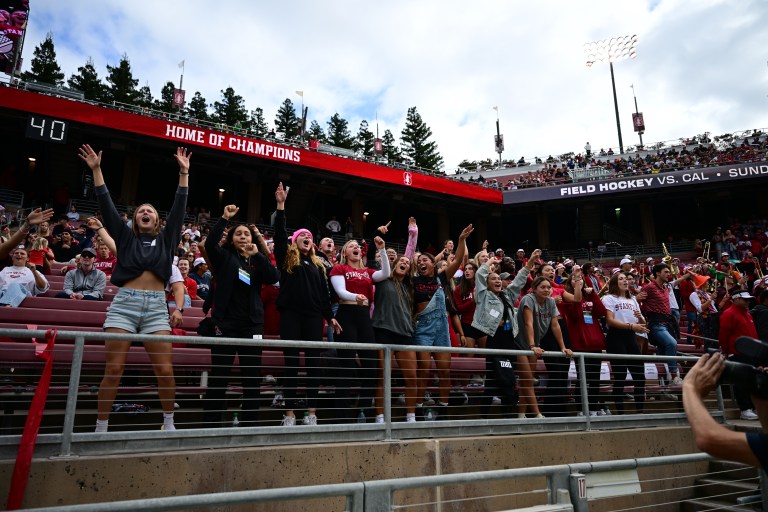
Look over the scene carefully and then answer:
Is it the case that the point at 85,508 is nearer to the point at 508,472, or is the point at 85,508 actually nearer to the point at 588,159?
the point at 508,472

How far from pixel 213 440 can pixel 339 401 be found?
1222 millimetres

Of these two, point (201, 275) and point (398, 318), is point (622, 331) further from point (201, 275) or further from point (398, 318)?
point (201, 275)

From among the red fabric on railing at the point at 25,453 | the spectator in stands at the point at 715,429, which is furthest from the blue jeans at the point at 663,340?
the red fabric on railing at the point at 25,453

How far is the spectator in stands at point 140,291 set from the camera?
3396 millimetres

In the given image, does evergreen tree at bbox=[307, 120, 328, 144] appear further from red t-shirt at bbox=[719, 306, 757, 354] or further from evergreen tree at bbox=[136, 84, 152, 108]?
red t-shirt at bbox=[719, 306, 757, 354]

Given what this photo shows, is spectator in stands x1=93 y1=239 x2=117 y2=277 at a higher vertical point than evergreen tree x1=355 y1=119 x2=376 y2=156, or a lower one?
lower

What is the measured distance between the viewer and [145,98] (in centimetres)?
3831

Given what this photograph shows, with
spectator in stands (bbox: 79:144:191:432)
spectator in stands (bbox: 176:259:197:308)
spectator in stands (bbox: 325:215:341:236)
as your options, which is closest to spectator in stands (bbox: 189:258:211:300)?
spectator in stands (bbox: 176:259:197:308)

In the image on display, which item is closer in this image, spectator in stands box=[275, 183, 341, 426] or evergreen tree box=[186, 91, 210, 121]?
spectator in stands box=[275, 183, 341, 426]

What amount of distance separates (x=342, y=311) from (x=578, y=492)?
9.13 feet

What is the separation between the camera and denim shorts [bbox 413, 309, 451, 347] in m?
5.20

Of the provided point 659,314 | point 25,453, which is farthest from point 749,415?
point 25,453

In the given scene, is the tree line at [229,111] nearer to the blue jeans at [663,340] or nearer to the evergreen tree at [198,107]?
the evergreen tree at [198,107]

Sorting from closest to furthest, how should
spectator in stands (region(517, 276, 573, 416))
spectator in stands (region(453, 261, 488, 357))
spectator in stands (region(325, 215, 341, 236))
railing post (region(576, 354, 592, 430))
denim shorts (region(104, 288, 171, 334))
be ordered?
1. denim shorts (region(104, 288, 171, 334))
2. railing post (region(576, 354, 592, 430))
3. spectator in stands (region(517, 276, 573, 416))
4. spectator in stands (region(453, 261, 488, 357))
5. spectator in stands (region(325, 215, 341, 236))
